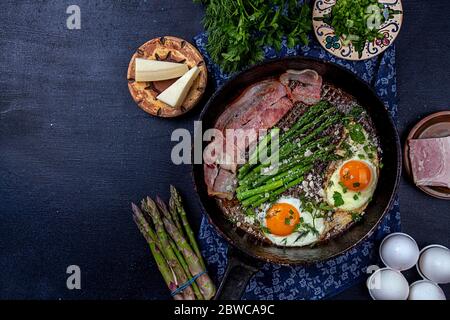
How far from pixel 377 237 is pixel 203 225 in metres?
1.50

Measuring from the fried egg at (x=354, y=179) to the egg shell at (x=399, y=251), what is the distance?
38 centimetres

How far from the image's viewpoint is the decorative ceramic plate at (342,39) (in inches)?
150

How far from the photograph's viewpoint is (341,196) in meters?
3.65

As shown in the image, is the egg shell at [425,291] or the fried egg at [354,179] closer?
the fried egg at [354,179]

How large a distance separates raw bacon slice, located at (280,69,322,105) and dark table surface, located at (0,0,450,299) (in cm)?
83

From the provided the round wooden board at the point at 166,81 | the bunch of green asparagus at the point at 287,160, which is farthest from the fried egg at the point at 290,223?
the round wooden board at the point at 166,81

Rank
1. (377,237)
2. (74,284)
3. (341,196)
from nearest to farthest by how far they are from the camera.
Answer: (341,196) → (377,237) → (74,284)

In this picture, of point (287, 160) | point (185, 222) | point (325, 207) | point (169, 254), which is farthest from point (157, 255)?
point (325, 207)

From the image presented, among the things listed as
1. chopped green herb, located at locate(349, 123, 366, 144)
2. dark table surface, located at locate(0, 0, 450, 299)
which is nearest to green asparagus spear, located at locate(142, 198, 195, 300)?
dark table surface, located at locate(0, 0, 450, 299)

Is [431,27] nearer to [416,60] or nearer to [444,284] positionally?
[416,60]

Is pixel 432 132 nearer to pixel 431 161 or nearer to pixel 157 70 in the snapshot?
pixel 431 161

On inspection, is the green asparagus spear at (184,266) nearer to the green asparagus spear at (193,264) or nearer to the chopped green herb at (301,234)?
the green asparagus spear at (193,264)

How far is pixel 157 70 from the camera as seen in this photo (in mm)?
3881

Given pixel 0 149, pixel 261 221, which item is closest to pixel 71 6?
pixel 0 149
